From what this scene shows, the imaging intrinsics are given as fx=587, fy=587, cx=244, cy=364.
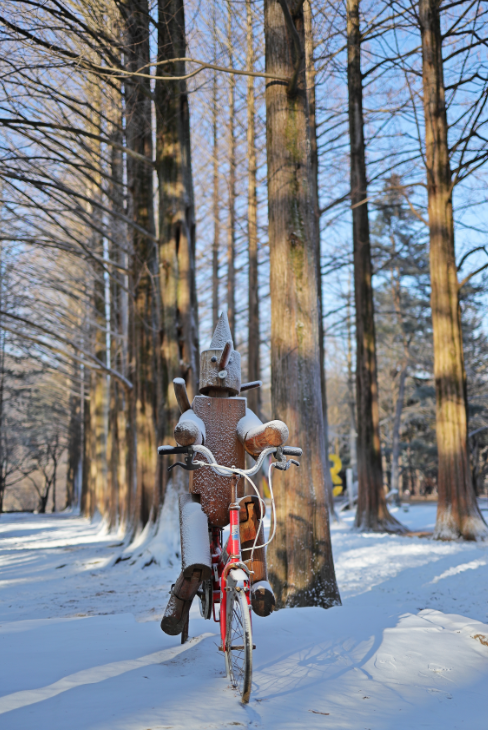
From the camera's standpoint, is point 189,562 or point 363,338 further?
point 363,338

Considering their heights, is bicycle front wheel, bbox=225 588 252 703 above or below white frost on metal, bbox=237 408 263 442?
below

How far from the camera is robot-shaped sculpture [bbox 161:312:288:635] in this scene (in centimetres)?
318

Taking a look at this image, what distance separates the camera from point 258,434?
3279mm

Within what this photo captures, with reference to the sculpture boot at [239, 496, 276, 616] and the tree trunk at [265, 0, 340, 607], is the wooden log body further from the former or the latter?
the tree trunk at [265, 0, 340, 607]

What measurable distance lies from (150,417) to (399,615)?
7.50 m

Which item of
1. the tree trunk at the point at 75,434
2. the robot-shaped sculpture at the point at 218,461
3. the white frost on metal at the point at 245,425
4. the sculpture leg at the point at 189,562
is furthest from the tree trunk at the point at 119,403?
the tree trunk at the point at 75,434

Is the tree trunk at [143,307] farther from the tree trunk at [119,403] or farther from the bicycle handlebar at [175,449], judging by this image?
the bicycle handlebar at [175,449]

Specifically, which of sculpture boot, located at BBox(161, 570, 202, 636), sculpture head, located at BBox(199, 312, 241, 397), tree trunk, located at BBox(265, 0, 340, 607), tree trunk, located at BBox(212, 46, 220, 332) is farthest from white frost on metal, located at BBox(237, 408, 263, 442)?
tree trunk, located at BBox(212, 46, 220, 332)

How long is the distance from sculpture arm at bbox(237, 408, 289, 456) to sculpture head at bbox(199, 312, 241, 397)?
205mm

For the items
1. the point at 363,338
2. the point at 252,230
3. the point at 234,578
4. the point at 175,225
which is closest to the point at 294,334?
the point at 234,578

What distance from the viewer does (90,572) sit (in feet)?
29.2

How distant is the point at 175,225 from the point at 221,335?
648 cm

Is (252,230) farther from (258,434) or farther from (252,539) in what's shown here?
(252,539)

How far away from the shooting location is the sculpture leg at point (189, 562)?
3191 millimetres
